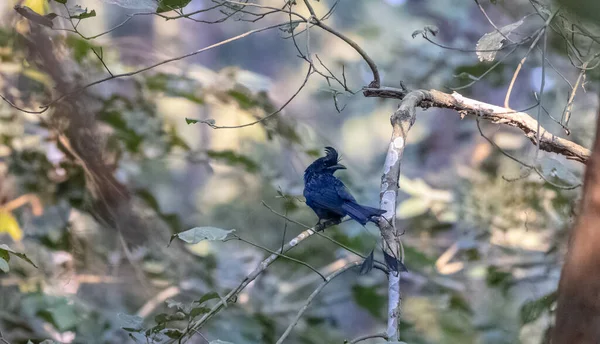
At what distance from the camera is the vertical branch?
1.58m

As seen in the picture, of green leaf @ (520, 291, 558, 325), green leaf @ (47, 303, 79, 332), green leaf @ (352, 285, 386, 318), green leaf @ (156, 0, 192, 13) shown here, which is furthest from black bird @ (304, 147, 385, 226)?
green leaf @ (352, 285, 386, 318)

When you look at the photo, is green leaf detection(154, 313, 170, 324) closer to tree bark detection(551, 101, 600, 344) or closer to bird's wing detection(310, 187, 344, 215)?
bird's wing detection(310, 187, 344, 215)

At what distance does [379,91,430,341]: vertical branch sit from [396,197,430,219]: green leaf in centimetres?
284

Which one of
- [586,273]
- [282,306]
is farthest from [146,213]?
[586,273]

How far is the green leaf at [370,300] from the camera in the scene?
14.3ft

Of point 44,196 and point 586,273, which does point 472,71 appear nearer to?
point 44,196

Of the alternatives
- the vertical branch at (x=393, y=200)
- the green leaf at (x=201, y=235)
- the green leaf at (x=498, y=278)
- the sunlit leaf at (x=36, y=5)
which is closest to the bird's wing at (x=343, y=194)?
the vertical branch at (x=393, y=200)

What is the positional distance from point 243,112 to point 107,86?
3.04 ft

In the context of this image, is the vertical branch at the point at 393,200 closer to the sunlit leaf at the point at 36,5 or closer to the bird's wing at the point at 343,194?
the bird's wing at the point at 343,194

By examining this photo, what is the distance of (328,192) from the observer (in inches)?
103

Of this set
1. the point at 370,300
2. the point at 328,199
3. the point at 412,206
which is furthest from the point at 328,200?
the point at 412,206

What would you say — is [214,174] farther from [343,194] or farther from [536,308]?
[536,308]

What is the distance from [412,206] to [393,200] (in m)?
2.99

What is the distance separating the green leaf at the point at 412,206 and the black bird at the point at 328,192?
6.25ft
